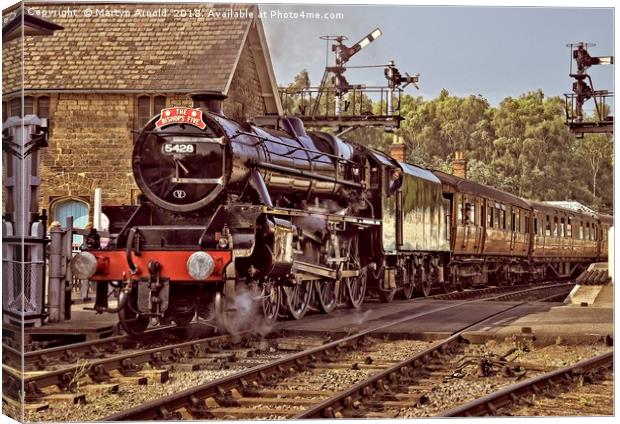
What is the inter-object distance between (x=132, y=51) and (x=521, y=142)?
14.5ft

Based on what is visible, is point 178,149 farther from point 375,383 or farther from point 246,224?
point 375,383

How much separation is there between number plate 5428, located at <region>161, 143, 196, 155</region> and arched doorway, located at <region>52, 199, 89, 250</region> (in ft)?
4.02

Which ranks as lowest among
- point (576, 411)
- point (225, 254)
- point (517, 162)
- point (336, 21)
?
point (576, 411)

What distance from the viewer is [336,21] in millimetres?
9883

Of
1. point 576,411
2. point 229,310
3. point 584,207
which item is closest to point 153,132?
point 229,310

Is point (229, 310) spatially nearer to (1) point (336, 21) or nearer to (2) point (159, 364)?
(2) point (159, 364)

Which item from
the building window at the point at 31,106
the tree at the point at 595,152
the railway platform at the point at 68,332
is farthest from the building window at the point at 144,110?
the tree at the point at 595,152

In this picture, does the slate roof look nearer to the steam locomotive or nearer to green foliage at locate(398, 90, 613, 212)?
the steam locomotive

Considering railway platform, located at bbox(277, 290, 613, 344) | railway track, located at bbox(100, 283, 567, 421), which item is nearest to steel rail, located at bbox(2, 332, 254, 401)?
railway track, located at bbox(100, 283, 567, 421)

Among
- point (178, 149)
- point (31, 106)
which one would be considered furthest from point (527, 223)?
point (31, 106)

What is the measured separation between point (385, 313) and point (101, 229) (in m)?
5.37

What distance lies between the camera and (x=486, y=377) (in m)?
10.6

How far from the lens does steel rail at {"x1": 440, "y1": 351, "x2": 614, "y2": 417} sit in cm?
876

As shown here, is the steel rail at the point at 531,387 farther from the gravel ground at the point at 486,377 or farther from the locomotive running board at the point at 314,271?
the locomotive running board at the point at 314,271
